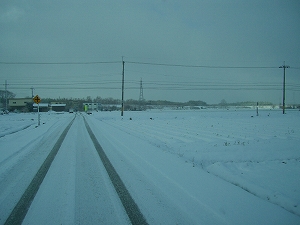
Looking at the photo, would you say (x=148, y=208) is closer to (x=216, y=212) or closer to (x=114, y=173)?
(x=216, y=212)

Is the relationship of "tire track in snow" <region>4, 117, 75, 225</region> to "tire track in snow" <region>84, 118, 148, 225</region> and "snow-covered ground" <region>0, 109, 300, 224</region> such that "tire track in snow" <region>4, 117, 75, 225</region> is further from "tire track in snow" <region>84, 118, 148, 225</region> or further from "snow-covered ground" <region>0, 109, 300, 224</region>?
"tire track in snow" <region>84, 118, 148, 225</region>

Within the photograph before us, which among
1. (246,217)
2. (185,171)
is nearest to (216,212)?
(246,217)

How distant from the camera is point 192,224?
3.15 meters

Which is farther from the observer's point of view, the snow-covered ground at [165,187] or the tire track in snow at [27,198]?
the snow-covered ground at [165,187]

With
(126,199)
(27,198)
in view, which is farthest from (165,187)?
(27,198)

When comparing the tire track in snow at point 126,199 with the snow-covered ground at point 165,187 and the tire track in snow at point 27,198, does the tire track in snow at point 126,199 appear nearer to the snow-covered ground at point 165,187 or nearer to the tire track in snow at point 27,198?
the snow-covered ground at point 165,187

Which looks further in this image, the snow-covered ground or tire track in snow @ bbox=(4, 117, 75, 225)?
the snow-covered ground

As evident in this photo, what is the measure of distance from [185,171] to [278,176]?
288cm

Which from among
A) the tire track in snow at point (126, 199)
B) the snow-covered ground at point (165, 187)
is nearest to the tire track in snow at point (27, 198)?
the snow-covered ground at point (165, 187)

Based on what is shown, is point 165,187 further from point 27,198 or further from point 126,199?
point 27,198

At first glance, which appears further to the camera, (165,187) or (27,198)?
(165,187)

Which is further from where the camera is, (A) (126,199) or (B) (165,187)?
(B) (165,187)

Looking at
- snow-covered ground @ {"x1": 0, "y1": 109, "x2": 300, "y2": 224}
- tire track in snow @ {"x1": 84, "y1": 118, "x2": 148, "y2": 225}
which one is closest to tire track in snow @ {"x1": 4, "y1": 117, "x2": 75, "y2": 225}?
snow-covered ground @ {"x1": 0, "y1": 109, "x2": 300, "y2": 224}

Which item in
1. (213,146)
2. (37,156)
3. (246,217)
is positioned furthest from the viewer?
(213,146)
